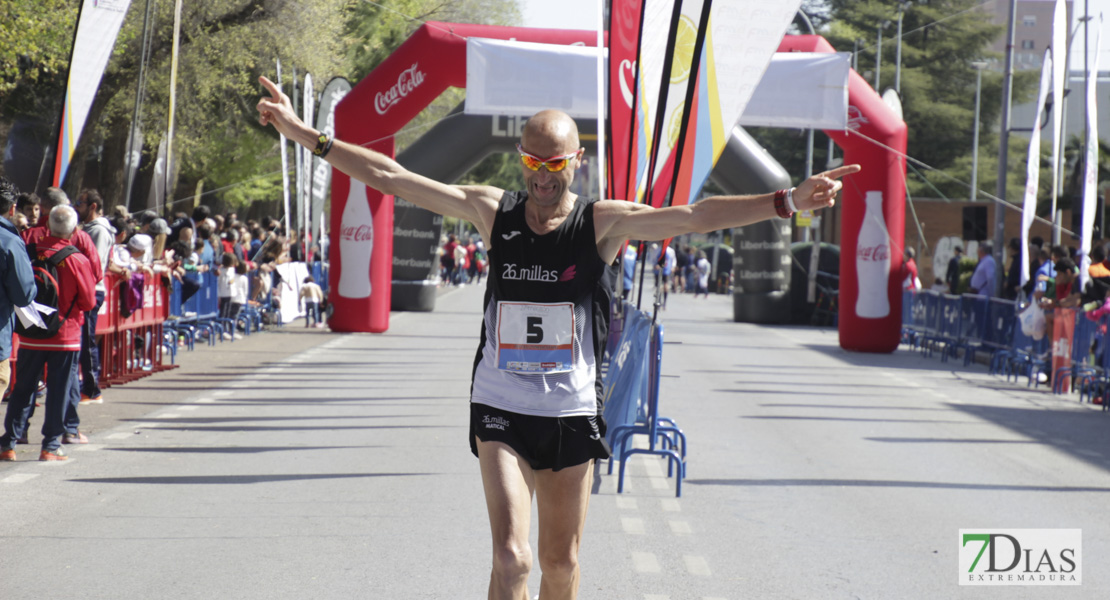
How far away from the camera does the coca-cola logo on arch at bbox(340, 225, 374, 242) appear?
21469mm

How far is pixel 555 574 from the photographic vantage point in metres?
4.27

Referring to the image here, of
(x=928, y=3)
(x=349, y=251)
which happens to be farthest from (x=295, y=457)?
(x=928, y=3)

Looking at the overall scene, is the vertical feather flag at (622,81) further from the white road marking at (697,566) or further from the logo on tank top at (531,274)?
the logo on tank top at (531,274)

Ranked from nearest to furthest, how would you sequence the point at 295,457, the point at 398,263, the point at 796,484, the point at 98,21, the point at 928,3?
the point at 796,484 → the point at 295,457 → the point at 98,21 → the point at 398,263 → the point at 928,3

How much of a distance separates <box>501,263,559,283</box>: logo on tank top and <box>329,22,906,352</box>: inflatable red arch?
15.2 m

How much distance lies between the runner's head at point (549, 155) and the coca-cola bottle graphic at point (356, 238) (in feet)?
56.4

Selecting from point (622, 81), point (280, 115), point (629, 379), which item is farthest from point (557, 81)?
point (280, 115)

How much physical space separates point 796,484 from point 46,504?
14.9ft

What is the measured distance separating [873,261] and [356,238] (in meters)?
8.16

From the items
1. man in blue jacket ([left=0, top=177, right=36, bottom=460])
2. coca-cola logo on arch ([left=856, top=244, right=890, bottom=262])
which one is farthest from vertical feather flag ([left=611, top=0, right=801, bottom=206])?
coca-cola logo on arch ([left=856, top=244, right=890, bottom=262])

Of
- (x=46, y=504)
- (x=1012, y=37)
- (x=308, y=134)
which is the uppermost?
(x=1012, y=37)

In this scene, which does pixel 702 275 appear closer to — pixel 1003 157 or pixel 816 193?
pixel 1003 157

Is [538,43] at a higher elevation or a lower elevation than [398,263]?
higher

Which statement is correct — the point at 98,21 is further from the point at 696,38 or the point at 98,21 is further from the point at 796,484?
the point at 796,484
